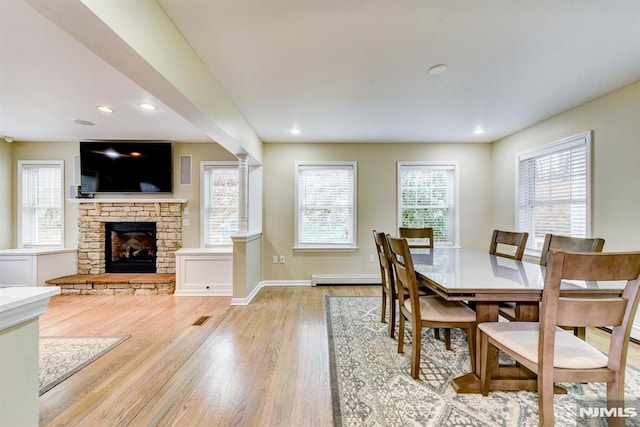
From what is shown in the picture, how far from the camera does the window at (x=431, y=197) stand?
180 inches

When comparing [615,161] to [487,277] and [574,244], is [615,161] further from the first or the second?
[487,277]

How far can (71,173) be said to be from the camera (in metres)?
4.50

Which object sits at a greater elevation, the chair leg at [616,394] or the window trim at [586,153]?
the window trim at [586,153]

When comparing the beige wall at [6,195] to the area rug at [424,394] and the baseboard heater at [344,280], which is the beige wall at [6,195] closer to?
the baseboard heater at [344,280]

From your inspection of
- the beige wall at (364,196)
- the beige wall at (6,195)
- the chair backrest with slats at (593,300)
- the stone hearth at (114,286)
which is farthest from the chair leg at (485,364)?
the beige wall at (6,195)

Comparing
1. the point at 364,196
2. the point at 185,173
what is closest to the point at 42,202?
the point at 185,173

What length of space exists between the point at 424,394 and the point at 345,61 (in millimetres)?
2493

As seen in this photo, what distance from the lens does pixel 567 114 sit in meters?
3.20

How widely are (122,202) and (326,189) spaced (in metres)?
3.37

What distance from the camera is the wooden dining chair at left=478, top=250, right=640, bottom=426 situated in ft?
3.87

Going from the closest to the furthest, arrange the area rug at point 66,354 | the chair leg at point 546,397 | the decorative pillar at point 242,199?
the chair leg at point 546,397 → the area rug at point 66,354 → the decorative pillar at point 242,199

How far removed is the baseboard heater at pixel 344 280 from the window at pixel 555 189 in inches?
92.0

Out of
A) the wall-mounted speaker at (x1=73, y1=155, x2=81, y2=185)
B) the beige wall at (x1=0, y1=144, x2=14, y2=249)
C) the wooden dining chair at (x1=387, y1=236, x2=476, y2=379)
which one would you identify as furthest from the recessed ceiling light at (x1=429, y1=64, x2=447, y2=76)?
the beige wall at (x1=0, y1=144, x2=14, y2=249)

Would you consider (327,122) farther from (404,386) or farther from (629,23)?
(404,386)
